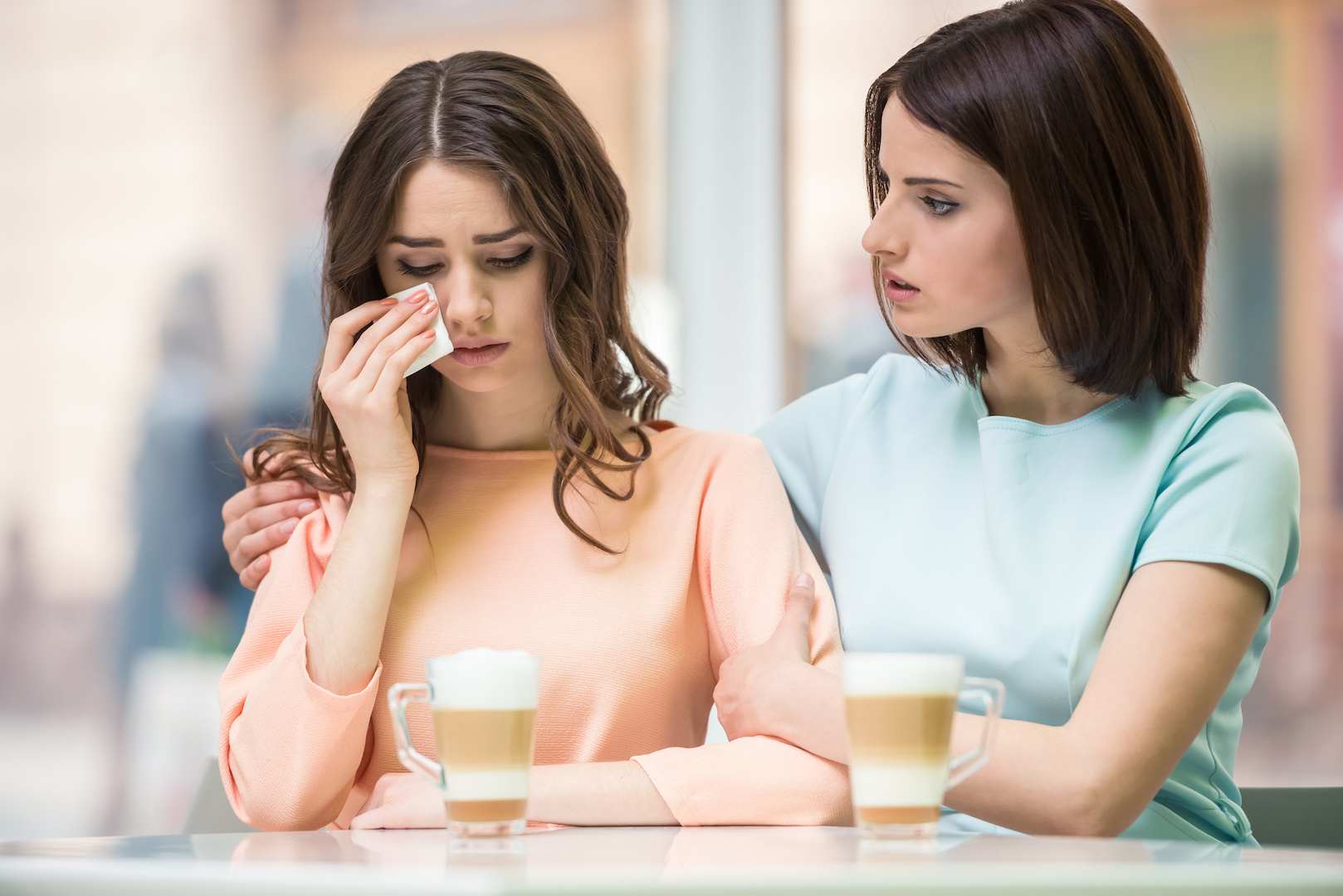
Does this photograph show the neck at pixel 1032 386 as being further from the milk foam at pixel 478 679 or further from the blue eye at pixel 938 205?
the milk foam at pixel 478 679

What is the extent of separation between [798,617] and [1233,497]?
1.42ft

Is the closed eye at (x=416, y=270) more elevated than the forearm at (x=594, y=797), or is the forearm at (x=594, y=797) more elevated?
the closed eye at (x=416, y=270)

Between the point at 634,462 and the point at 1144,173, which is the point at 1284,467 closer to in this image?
the point at 1144,173

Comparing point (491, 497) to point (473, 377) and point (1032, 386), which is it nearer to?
point (473, 377)

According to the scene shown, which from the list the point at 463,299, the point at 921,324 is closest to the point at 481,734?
the point at 463,299

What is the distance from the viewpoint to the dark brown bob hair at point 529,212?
1.31 metres

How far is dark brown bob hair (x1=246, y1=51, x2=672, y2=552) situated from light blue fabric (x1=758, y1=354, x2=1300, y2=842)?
0.97ft

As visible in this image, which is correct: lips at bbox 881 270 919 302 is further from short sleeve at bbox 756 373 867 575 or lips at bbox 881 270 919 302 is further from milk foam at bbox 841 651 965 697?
milk foam at bbox 841 651 965 697

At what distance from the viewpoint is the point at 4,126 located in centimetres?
346

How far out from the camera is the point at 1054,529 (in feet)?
4.24

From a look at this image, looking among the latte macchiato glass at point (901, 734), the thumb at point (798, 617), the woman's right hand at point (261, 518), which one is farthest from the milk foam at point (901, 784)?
the woman's right hand at point (261, 518)

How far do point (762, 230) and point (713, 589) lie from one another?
160cm

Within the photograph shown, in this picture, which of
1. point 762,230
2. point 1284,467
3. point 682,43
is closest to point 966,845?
point 1284,467

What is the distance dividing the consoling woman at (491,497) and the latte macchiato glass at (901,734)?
0.95ft
